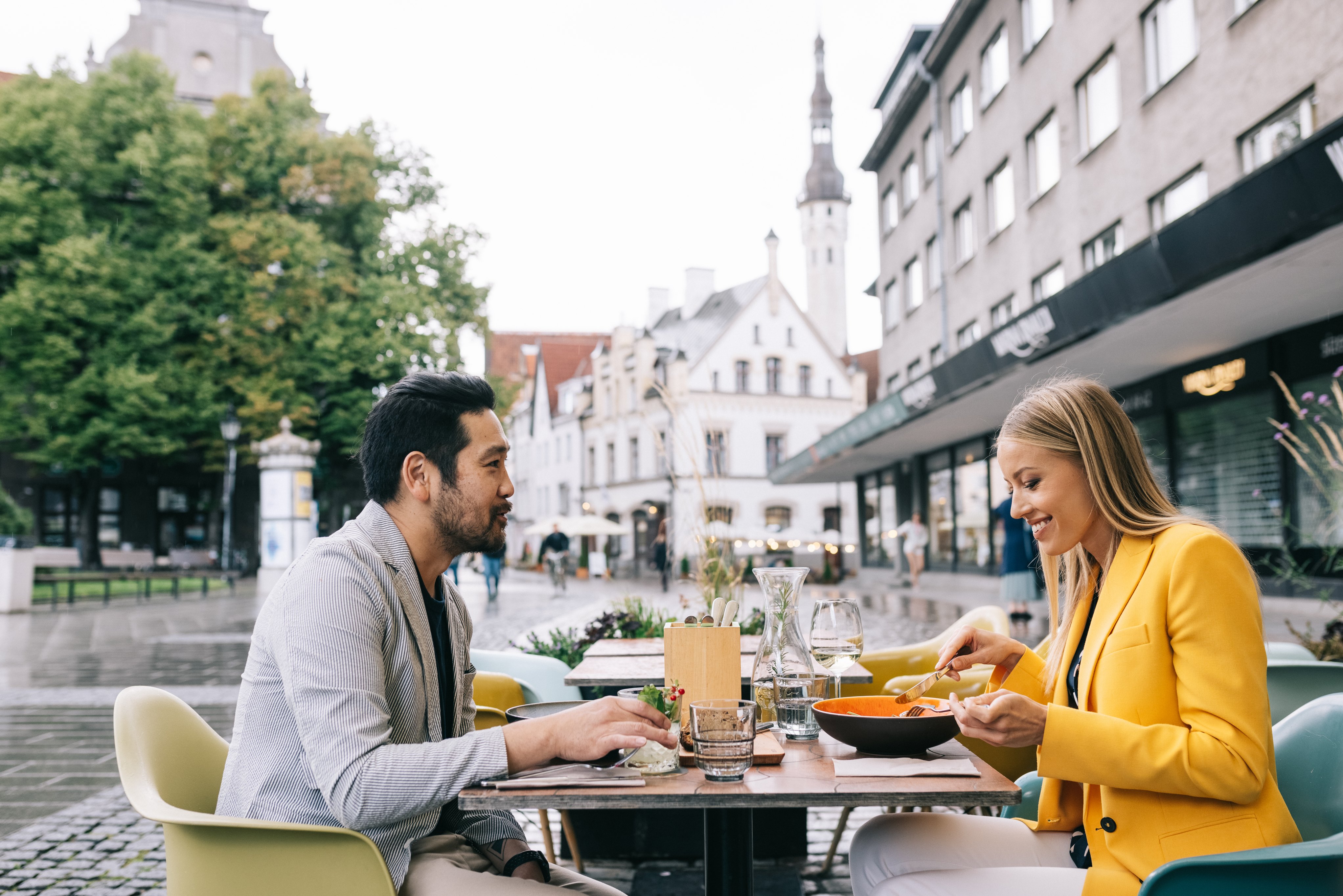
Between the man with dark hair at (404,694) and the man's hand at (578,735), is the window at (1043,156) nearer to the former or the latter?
the man with dark hair at (404,694)

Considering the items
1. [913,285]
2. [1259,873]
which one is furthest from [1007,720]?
[913,285]

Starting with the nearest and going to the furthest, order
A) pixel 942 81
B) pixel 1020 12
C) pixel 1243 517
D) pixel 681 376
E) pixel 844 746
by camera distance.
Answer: pixel 844 746 → pixel 1243 517 → pixel 1020 12 → pixel 942 81 → pixel 681 376

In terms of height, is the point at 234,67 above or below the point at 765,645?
above

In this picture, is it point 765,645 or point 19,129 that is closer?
point 765,645

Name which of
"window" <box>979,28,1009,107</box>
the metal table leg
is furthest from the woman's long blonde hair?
"window" <box>979,28,1009,107</box>

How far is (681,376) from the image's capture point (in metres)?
46.8

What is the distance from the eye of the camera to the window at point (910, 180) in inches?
1068

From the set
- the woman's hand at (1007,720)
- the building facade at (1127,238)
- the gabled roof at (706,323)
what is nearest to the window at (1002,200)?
the building facade at (1127,238)

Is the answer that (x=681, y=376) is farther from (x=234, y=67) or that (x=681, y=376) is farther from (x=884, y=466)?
(x=234, y=67)

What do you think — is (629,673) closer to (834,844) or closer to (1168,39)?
(834,844)

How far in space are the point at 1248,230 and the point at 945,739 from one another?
646 cm

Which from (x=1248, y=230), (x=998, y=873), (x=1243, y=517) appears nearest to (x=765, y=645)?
(x=998, y=873)

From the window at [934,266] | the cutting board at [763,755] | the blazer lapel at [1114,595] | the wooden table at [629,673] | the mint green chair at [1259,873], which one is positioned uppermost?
the window at [934,266]

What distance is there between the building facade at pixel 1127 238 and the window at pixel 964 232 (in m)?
0.08
